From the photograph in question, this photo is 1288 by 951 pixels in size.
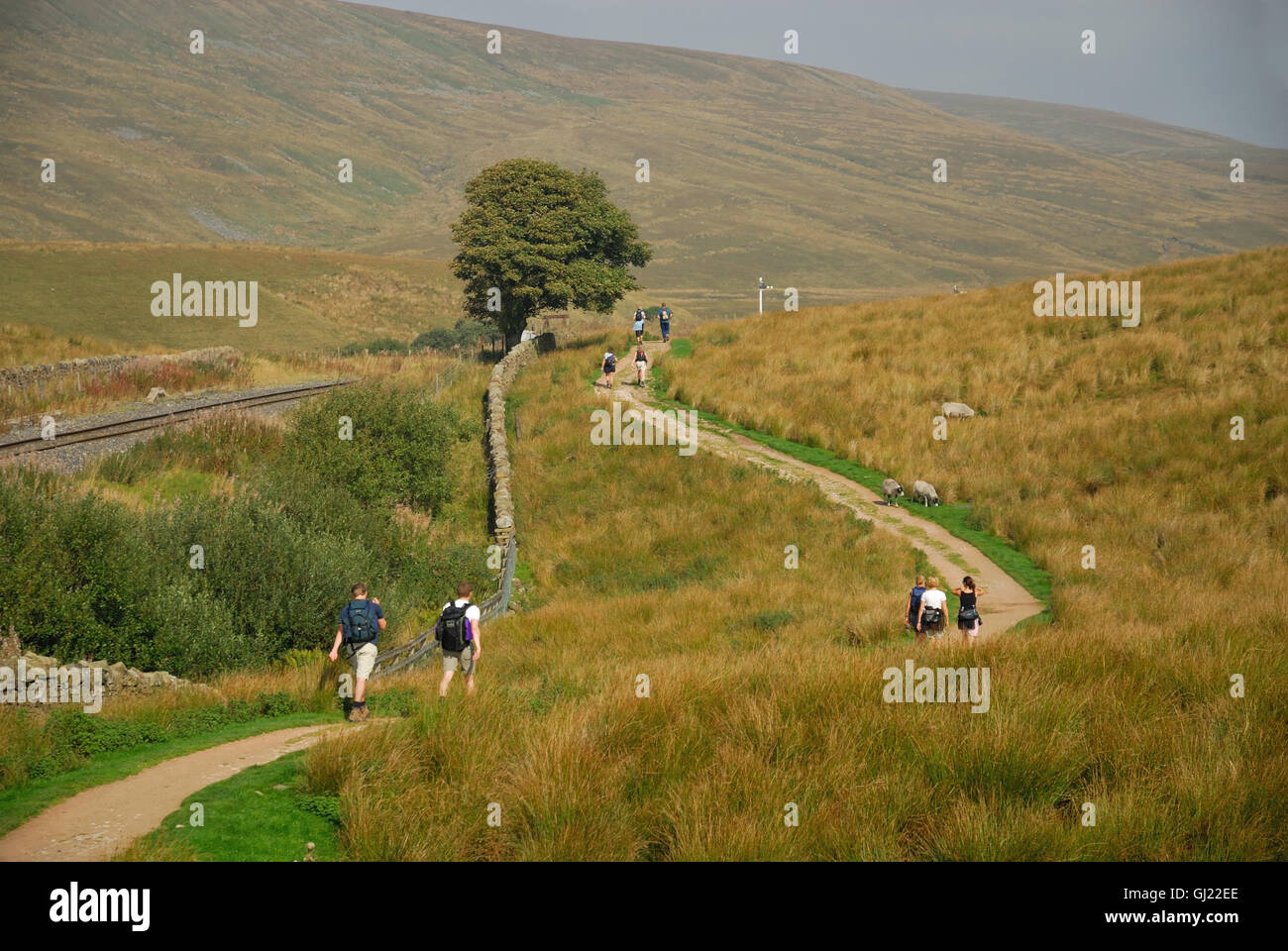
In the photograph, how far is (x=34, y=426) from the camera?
27781 millimetres

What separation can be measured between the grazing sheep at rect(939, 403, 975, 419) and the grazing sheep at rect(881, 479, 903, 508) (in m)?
5.40

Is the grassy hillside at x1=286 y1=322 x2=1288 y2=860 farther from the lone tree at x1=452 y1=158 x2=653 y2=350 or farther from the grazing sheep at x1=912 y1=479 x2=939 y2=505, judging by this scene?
the lone tree at x1=452 y1=158 x2=653 y2=350

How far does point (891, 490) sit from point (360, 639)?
1290 cm

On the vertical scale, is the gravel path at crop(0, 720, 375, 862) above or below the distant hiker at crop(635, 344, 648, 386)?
below

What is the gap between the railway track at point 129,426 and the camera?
2333 centimetres

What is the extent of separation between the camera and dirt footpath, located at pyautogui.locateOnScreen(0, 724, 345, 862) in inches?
246

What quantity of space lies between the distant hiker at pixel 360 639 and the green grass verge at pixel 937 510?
905cm

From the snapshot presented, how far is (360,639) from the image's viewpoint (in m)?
11.1

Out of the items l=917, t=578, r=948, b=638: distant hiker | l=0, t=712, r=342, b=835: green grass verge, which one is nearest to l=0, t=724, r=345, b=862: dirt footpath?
l=0, t=712, r=342, b=835: green grass verge

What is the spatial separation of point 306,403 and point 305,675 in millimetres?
16812

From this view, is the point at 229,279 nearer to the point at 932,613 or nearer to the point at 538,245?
the point at 538,245

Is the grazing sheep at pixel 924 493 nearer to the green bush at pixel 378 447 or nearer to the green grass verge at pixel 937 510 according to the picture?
the green grass verge at pixel 937 510

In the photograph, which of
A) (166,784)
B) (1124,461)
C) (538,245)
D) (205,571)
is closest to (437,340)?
(538,245)

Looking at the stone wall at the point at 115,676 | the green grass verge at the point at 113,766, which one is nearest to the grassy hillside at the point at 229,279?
the stone wall at the point at 115,676
